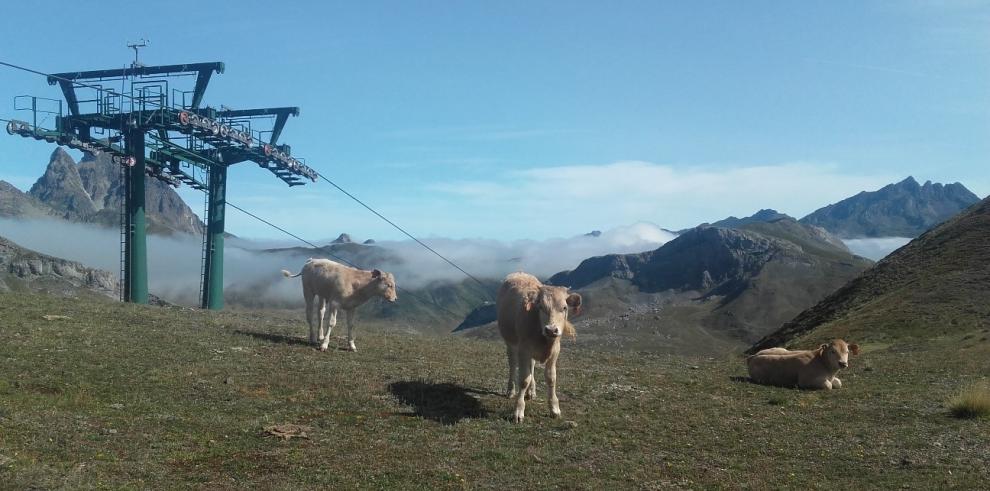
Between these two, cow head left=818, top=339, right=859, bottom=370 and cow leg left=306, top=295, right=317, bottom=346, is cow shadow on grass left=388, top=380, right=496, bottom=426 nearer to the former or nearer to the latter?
cow leg left=306, top=295, right=317, bottom=346

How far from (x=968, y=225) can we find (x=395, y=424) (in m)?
90.0

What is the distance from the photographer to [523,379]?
756 inches

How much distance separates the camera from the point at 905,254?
90250mm

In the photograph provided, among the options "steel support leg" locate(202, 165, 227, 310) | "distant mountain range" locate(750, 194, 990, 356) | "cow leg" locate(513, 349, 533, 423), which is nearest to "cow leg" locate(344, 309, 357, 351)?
"cow leg" locate(513, 349, 533, 423)

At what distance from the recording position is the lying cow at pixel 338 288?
2916 centimetres

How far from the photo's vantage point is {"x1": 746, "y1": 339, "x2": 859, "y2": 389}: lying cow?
2584cm

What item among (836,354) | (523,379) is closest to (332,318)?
(523,379)

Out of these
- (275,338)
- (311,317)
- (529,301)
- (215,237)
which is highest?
(215,237)

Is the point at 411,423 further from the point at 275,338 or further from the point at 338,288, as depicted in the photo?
the point at 275,338

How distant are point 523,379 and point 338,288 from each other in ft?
39.6

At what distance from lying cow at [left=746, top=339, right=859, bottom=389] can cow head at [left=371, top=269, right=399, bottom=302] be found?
545 inches

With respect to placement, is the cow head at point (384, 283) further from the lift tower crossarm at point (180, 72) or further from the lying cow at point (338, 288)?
the lift tower crossarm at point (180, 72)

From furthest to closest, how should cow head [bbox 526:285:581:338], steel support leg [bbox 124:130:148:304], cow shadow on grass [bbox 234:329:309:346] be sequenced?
steel support leg [bbox 124:130:148:304], cow shadow on grass [bbox 234:329:309:346], cow head [bbox 526:285:581:338]

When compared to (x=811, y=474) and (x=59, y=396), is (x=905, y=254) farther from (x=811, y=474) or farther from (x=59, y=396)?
(x=59, y=396)
